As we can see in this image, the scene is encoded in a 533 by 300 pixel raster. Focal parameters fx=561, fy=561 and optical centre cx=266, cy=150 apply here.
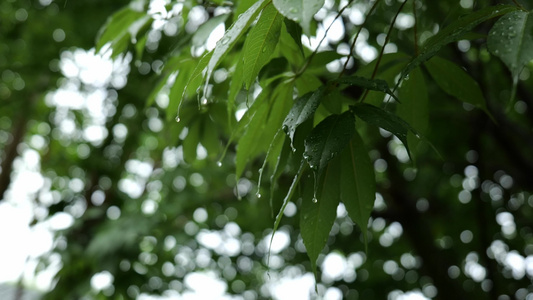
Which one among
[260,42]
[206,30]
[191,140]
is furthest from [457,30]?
[191,140]

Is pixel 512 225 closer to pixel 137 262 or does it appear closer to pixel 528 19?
pixel 137 262

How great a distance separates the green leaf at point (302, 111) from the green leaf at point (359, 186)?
0.14m

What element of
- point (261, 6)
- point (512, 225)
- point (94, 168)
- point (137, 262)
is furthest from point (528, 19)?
point (94, 168)

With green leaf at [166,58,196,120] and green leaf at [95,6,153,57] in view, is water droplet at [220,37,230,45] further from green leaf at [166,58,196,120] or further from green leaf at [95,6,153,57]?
green leaf at [95,6,153,57]

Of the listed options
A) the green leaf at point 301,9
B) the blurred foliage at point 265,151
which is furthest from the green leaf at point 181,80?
the green leaf at point 301,9

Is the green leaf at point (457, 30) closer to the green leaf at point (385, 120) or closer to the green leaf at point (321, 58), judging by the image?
the green leaf at point (385, 120)

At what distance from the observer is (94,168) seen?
3889 millimetres

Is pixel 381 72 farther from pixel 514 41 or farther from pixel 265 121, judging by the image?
pixel 514 41

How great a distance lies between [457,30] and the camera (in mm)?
766

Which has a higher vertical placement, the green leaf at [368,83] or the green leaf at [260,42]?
the green leaf at [260,42]

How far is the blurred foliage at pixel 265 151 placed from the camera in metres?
1.01

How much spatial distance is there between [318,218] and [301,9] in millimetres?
375

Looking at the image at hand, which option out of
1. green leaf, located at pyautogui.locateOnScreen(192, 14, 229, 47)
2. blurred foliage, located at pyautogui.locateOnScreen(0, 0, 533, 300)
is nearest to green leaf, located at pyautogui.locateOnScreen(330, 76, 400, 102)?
blurred foliage, located at pyautogui.locateOnScreen(0, 0, 533, 300)

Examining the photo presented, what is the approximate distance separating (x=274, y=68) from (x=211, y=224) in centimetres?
287
